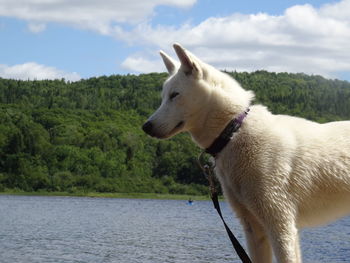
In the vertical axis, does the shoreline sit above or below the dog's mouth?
below

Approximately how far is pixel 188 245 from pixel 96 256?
42.3 feet

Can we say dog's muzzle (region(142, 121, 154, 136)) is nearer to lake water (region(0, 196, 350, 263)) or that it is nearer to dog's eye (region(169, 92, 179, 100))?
dog's eye (region(169, 92, 179, 100))

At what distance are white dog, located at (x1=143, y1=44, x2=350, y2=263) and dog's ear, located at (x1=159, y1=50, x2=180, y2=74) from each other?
46 centimetres

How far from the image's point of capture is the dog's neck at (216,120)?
564 cm

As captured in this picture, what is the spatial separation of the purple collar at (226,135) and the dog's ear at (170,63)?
90cm

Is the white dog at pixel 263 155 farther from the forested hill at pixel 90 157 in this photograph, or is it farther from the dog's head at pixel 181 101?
the forested hill at pixel 90 157

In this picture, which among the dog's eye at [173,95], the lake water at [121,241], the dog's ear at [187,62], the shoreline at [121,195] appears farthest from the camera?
the shoreline at [121,195]

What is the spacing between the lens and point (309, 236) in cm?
7456

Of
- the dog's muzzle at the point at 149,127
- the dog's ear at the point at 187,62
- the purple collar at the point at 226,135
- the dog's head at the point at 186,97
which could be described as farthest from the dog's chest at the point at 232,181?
the dog's ear at the point at 187,62

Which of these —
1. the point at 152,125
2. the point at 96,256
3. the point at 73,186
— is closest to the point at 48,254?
the point at 96,256

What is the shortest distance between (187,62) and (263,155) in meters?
1.08

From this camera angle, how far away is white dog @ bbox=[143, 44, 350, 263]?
5480mm

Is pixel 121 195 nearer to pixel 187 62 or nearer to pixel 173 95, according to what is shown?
pixel 173 95

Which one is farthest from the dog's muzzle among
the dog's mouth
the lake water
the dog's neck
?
the lake water
